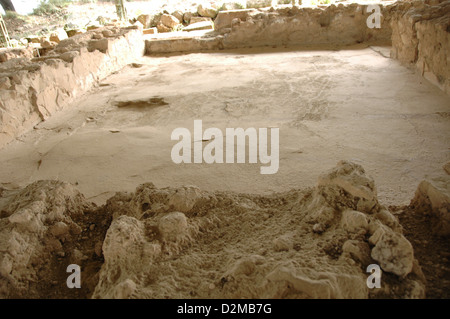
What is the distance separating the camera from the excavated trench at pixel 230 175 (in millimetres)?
1136

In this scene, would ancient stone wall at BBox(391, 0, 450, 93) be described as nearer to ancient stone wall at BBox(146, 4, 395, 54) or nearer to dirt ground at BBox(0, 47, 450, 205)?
dirt ground at BBox(0, 47, 450, 205)

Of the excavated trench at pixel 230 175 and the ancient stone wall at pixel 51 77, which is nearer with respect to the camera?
the excavated trench at pixel 230 175

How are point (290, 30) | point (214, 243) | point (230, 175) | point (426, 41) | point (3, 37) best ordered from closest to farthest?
point (214, 243)
point (230, 175)
point (426, 41)
point (290, 30)
point (3, 37)

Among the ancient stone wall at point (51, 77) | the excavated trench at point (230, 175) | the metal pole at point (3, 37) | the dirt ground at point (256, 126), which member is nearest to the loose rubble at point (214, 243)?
the excavated trench at point (230, 175)

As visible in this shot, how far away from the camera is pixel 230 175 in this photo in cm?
256

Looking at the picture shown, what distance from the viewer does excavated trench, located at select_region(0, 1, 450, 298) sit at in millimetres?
1136

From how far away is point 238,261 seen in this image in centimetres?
113

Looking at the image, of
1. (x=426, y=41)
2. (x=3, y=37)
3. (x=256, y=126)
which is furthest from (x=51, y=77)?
(x=3, y=37)

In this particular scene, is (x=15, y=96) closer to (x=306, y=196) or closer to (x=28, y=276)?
(x=28, y=276)

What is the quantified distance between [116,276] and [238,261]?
17.8 inches

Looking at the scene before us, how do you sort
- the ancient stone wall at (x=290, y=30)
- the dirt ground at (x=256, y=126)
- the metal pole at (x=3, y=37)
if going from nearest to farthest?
the dirt ground at (x=256, y=126) → the ancient stone wall at (x=290, y=30) → the metal pole at (x=3, y=37)

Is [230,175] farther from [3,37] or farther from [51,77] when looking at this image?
[3,37]

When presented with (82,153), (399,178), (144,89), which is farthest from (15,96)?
(399,178)

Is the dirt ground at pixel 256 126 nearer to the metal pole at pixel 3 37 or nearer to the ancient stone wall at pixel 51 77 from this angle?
the ancient stone wall at pixel 51 77
